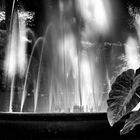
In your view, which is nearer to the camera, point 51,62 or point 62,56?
point 62,56

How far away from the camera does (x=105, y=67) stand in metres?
14.3

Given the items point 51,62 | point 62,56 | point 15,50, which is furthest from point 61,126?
point 15,50

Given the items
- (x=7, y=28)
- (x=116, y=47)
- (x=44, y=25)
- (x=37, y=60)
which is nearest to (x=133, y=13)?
(x=116, y=47)

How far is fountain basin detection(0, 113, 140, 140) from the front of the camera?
5.64 ft

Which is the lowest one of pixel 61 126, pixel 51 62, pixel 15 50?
pixel 61 126

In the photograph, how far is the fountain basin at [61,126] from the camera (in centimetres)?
172

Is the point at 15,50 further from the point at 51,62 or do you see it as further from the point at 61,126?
the point at 61,126

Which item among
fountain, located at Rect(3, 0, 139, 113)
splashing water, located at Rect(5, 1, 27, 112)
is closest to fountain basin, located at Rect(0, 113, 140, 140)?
fountain, located at Rect(3, 0, 139, 113)

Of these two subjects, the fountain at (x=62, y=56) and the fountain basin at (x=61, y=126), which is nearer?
the fountain basin at (x=61, y=126)

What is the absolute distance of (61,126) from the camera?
5.63ft

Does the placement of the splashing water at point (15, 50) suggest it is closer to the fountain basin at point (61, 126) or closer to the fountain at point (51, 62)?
the fountain at point (51, 62)

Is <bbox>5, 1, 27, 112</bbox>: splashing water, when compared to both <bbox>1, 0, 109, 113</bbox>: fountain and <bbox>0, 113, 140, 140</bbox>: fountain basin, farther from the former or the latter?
<bbox>0, 113, 140, 140</bbox>: fountain basin

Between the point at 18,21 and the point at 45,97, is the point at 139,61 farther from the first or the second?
the point at 18,21

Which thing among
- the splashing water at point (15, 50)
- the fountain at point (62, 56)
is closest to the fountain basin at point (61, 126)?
the fountain at point (62, 56)
